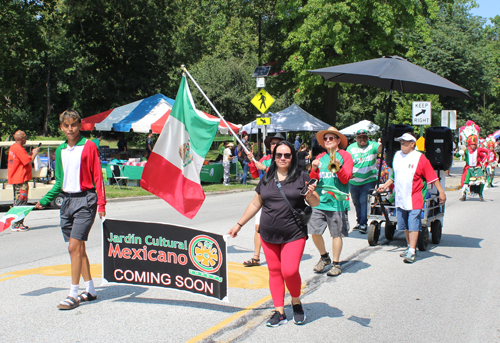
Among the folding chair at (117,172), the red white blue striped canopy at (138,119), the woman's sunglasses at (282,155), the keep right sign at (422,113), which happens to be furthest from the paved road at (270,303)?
the red white blue striped canopy at (138,119)

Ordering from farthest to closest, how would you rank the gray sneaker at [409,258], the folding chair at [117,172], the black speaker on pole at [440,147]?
the folding chair at [117,172]
the black speaker on pole at [440,147]
the gray sneaker at [409,258]

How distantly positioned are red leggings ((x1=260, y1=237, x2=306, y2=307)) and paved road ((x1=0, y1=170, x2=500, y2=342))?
0.36m

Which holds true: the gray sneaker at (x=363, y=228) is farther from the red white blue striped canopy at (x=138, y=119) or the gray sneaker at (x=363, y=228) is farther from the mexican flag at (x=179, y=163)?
the red white blue striped canopy at (x=138, y=119)

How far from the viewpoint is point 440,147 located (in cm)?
958

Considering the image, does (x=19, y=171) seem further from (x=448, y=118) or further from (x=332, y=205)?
(x=448, y=118)

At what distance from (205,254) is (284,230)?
92cm

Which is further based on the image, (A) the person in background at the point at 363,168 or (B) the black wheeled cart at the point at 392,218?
(A) the person in background at the point at 363,168

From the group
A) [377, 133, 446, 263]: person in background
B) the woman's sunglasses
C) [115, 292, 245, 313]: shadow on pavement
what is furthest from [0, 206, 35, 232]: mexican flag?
[377, 133, 446, 263]: person in background

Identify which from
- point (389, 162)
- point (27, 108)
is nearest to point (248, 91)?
point (27, 108)

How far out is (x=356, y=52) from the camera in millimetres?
24875

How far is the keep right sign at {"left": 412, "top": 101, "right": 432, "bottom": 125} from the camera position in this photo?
1781 cm

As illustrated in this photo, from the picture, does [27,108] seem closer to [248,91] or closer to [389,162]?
[248,91]

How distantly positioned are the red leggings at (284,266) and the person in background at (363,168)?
5.02 m

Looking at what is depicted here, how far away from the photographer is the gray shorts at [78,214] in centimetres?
512
